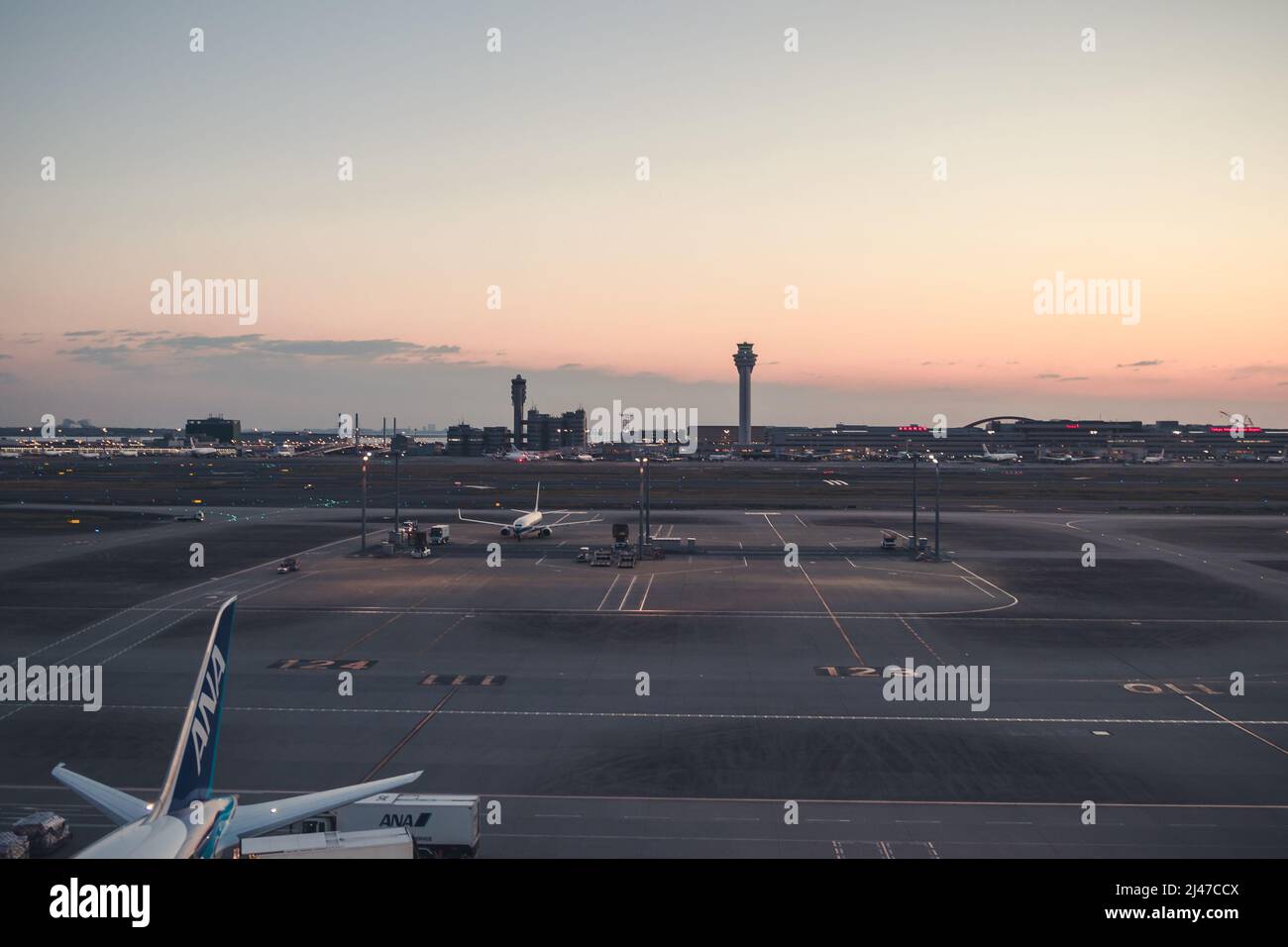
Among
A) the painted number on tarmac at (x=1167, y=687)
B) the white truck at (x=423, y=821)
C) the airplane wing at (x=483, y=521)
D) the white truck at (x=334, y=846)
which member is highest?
the white truck at (x=334, y=846)

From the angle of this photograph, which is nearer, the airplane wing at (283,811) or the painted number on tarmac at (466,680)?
the airplane wing at (283,811)

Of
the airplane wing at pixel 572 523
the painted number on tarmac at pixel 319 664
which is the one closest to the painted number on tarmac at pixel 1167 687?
the painted number on tarmac at pixel 319 664

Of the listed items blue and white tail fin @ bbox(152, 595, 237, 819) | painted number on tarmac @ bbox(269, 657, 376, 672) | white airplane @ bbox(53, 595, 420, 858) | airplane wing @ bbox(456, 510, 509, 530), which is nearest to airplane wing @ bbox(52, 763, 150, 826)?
white airplane @ bbox(53, 595, 420, 858)

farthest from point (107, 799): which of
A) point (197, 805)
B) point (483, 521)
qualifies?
point (483, 521)

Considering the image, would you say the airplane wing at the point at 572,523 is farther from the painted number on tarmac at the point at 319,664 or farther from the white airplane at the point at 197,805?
the white airplane at the point at 197,805

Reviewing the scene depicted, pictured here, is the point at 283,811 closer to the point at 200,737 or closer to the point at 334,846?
the point at 200,737

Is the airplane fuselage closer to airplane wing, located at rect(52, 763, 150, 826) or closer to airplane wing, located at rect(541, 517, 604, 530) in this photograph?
airplane wing, located at rect(541, 517, 604, 530)
